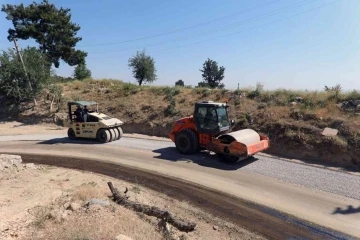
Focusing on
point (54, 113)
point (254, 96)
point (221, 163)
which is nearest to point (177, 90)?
point (254, 96)

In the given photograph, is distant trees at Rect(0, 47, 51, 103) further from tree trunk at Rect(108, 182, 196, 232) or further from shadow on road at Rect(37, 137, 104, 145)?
tree trunk at Rect(108, 182, 196, 232)

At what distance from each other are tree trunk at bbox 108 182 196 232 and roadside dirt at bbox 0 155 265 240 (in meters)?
0.15

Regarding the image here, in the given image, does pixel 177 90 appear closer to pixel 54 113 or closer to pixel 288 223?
pixel 54 113

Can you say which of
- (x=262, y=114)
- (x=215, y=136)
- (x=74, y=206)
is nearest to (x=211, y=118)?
(x=215, y=136)

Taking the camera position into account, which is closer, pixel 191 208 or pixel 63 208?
pixel 63 208

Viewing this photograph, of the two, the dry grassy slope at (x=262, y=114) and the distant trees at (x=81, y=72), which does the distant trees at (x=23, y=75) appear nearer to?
the dry grassy slope at (x=262, y=114)

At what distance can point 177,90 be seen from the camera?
25.8 m

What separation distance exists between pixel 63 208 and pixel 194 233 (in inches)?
153

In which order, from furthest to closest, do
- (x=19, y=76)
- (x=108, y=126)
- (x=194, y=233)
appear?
1. (x=19, y=76)
2. (x=108, y=126)
3. (x=194, y=233)

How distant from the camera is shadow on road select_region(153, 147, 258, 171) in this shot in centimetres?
1336

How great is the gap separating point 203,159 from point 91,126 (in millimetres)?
7830

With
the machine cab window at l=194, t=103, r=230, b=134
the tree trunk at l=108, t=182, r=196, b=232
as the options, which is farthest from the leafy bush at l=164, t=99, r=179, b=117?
the tree trunk at l=108, t=182, r=196, b=232

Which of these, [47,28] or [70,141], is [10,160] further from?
[47,28]

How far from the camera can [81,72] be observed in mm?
Result: 47469
